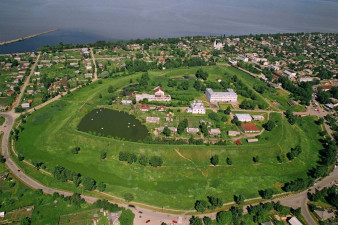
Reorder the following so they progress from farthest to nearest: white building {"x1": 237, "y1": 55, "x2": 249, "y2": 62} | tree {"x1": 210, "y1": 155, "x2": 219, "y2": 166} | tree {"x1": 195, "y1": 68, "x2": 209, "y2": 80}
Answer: white building {"x1": 237, "y1": 55, "x2": 249, "y2": 62}, tree {"x1": 195, "y1": 68, "x2": 209, "y2": 80}, tree {"x1": 210, "y1": 155, "x2": 219, "y2": 166}

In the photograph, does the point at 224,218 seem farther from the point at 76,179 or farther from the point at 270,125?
the point at 270,125

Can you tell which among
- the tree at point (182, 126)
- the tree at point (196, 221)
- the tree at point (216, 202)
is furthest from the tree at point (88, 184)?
the tree at point (182, 126)

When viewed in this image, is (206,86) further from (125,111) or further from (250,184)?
(250,184)

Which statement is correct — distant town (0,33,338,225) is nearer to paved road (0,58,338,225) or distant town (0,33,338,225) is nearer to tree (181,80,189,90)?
paved road (0,58,338,225)

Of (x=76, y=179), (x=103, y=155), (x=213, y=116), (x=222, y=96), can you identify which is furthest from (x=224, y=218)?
(x=222, y=96)

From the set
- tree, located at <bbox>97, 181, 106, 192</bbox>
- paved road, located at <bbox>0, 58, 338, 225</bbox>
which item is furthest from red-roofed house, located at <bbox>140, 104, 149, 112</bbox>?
paved road, located at <bbox>0, 58, 338, 225</bbox>

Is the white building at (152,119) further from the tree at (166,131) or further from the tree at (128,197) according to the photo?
the tree at (128,197)
